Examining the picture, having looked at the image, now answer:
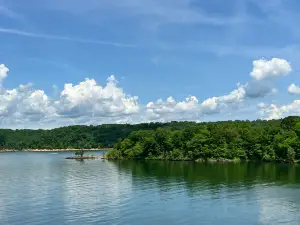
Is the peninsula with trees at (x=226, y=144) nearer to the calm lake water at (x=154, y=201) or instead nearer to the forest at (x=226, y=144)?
the forest at (x=226, y=144)

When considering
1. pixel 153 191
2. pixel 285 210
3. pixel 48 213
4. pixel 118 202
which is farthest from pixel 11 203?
pixel 285 210

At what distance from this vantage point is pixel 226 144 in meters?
147

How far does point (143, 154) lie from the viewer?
16525 cm

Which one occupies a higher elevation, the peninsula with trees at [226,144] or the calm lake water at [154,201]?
the peninsula with trees at [226,144]

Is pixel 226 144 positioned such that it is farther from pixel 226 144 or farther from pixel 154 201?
pixel 154 201

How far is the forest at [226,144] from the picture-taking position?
137 meters

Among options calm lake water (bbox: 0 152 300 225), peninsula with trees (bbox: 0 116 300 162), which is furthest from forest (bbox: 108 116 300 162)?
calm lake water (bbox: 0 152 300 225)

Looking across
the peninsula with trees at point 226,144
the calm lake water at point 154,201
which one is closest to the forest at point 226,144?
the peninsula with trees at point 226,144

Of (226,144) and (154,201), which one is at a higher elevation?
(226,144)

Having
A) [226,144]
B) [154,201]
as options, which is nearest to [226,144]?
[226,144]

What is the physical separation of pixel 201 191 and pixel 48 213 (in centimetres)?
2695

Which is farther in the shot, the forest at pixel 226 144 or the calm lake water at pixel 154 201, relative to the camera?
the forest at pixel 226 144

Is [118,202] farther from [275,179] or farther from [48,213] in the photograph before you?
[275,179]

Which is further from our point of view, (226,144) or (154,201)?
(226,144)
